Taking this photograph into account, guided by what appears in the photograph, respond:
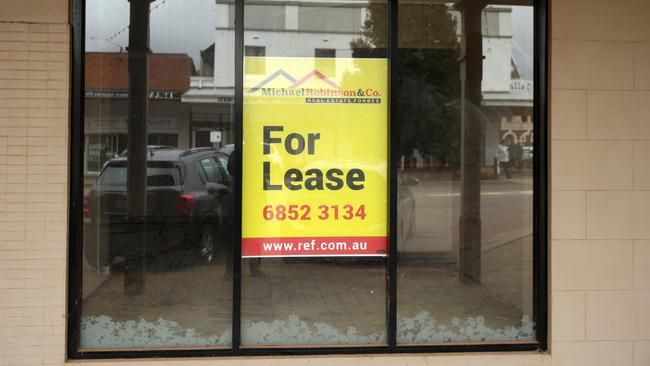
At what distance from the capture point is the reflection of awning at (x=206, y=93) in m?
5.16

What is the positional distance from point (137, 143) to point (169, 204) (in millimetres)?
568

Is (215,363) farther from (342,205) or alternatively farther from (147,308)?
(342,205)

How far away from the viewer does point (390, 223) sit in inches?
203

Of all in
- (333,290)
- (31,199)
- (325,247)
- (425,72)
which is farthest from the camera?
(425,72)

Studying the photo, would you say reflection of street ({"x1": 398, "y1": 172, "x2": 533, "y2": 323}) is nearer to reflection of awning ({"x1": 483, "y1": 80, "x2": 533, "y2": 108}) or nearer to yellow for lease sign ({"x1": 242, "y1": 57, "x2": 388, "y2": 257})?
yellow for lease sign ({"x1": 242, "y1": 57, "x2": 388, "y2": 257})

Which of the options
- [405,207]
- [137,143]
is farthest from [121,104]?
[405,207]

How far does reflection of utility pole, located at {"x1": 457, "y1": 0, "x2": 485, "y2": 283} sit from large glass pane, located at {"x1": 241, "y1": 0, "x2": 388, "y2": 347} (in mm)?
882

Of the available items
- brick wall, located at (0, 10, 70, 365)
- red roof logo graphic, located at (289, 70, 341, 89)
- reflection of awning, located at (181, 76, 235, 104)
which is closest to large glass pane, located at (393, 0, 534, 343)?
red roof logo graphic, located at (289, 70, 341, 89)

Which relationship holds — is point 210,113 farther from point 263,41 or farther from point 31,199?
point 31,199

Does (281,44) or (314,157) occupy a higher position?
(281,44)

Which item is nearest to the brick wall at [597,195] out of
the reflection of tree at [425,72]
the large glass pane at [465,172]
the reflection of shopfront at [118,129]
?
the large glass pane at [465,172]

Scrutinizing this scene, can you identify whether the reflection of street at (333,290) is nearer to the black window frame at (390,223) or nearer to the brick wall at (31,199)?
the black window frame at (390,223)

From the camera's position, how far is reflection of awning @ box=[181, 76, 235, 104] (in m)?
5.16

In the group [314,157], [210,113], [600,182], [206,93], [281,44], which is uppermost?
[281,44]
